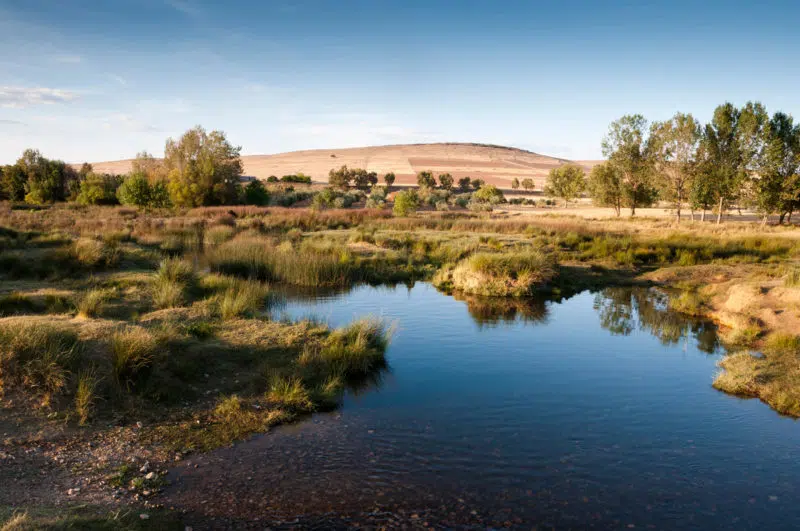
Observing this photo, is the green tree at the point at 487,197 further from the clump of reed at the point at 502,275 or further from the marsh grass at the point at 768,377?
the marsh grass at the point at 768,377

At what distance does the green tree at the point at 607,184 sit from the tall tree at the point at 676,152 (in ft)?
14.5

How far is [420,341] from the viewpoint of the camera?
1365cm

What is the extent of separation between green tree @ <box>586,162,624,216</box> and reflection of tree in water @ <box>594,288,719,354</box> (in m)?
39.2

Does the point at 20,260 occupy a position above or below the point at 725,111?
below

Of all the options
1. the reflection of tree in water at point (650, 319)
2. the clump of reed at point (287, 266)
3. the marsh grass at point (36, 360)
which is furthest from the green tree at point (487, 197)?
the marsh grass at point (36, 360)

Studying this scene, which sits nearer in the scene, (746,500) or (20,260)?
(746,500)

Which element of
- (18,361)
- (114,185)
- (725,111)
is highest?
(725,111)

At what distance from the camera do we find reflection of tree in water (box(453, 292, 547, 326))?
16.3 m

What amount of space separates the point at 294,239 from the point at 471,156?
15755cm

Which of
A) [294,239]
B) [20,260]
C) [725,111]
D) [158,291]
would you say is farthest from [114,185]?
[725,111]

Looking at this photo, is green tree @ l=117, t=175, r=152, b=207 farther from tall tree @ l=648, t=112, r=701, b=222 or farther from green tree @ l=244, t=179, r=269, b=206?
tall tree @ l=648, t=112, r=701, b=222

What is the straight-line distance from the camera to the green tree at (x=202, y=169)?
161 ft

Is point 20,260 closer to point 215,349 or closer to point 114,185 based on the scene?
point 215,349

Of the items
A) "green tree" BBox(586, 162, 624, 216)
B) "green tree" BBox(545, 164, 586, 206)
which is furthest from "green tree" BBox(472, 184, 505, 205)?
"green tree" BBox(586, 162, 624, 216)
